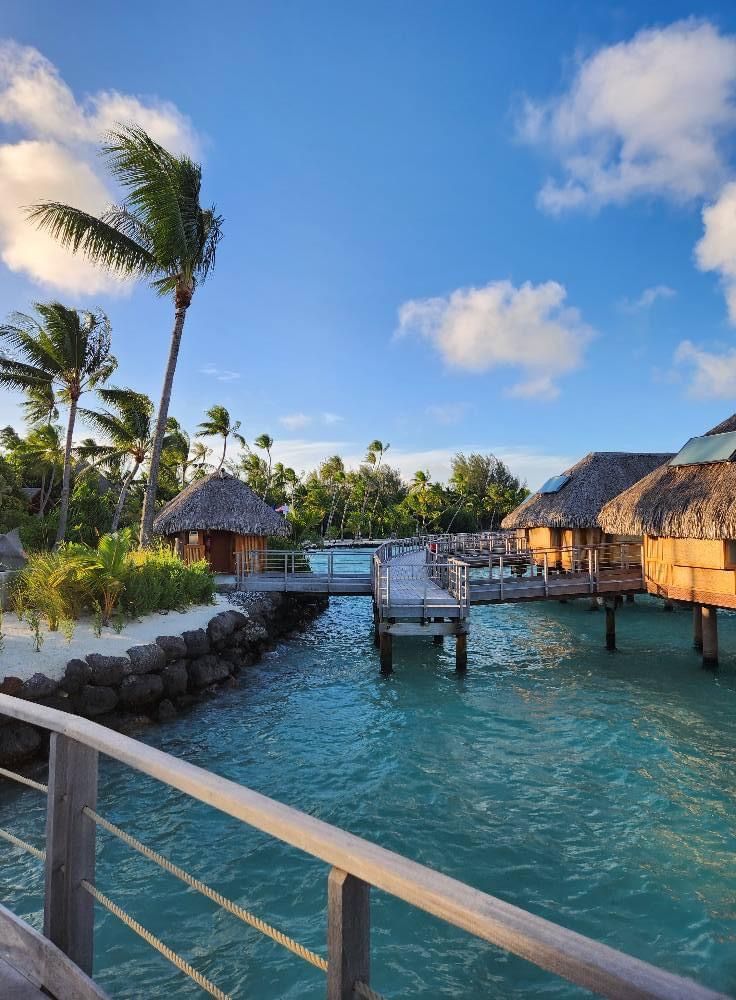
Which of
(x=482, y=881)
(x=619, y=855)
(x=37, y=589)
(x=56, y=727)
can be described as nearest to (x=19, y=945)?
(x=56, y=727)

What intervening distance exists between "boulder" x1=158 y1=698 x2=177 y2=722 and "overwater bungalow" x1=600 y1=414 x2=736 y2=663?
38.5ft

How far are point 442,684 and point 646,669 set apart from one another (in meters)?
5.21

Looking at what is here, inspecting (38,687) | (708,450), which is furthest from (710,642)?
(38,687)

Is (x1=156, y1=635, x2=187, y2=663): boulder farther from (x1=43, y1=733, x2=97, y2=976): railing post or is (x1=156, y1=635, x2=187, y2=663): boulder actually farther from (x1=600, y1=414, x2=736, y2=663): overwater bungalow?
(x1=600, y1=414, x2=736, y2=663): overwater bungalow

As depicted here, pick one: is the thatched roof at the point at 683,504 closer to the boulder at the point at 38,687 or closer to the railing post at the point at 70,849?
the boulder at the point at 38,687

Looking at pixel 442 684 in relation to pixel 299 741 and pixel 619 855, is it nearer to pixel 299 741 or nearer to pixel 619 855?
pixel 299 741

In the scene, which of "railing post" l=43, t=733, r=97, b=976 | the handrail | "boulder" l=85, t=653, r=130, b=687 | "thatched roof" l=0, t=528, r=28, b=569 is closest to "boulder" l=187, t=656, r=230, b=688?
"boulder" l=85, t=653, r=130, b=687

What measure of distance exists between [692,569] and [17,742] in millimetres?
14207

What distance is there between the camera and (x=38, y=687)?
9.51m

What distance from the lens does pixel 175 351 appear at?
17734mm

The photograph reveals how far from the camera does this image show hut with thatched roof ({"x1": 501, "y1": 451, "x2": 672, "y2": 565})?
2391 centimetres

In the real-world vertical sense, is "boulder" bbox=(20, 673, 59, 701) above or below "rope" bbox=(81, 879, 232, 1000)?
below

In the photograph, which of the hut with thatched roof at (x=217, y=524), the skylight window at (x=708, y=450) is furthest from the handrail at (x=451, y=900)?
the hut with thatched roof at (x=217, y=524)

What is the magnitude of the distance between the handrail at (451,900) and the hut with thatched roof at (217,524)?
62.5 ft
